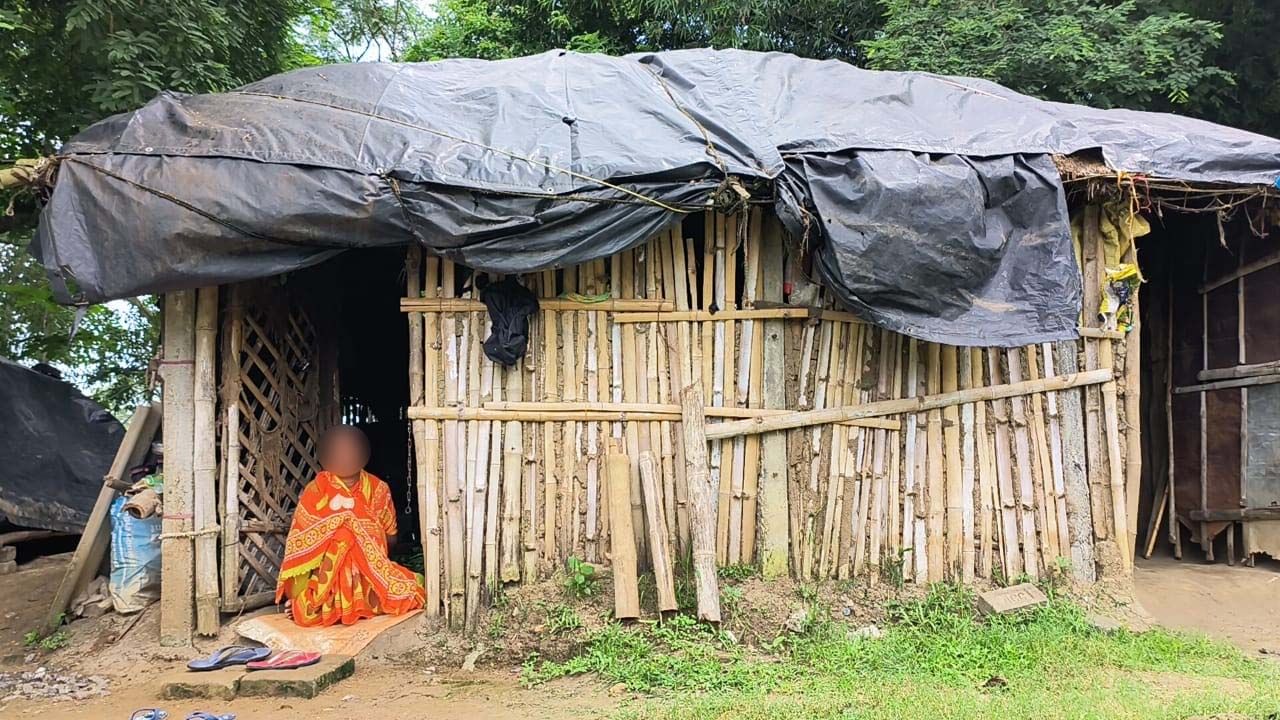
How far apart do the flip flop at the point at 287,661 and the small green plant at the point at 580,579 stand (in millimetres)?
1421

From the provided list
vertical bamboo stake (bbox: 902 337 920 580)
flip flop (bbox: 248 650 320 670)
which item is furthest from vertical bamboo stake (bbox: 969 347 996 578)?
flip flop (bbox: 248 650 320 670)

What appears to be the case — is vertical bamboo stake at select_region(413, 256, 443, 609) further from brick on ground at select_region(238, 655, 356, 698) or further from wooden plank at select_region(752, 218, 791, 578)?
wooden plank at select_region(752, 218, 791, 578)

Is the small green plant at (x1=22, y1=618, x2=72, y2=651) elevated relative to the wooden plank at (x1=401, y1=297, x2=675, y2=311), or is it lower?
lower

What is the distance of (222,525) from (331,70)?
294cm

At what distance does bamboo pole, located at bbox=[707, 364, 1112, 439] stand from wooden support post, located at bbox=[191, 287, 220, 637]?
2.99m

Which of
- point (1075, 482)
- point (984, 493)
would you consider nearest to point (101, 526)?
point (984, 493)

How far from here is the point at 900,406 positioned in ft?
16.4

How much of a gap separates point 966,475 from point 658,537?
194 centimetres

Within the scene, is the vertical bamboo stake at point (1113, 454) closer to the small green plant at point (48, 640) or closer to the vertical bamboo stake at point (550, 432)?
the vertical bamboo stake at point (550, 432)

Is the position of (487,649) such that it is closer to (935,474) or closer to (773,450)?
(773,450)

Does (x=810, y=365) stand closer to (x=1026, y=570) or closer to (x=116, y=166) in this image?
(x=1026, y=570)

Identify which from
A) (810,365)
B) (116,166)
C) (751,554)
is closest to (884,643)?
(751,554)

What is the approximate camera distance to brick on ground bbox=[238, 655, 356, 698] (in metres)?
4.21

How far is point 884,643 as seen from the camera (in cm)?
449
